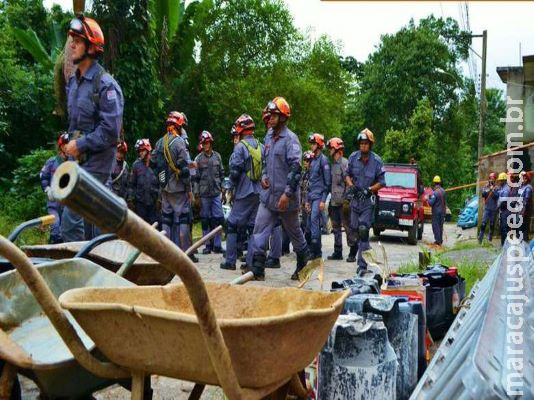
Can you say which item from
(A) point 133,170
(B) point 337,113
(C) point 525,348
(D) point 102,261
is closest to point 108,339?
(C) point 525,348

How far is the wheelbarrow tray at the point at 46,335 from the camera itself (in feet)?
8.20

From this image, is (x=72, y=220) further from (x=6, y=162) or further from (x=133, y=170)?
(x=6, y=162)

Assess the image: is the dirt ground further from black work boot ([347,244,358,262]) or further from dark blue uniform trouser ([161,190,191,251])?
dark blue uniform trouser ([161,190,191,251])

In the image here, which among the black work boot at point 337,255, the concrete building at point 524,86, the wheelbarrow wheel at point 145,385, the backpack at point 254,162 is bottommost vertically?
the black work boot at point 337,255

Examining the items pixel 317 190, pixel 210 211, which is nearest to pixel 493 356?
pixel 317 190

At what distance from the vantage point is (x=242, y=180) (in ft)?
30.9

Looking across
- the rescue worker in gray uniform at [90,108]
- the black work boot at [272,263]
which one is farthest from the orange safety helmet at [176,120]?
the rescue worker in gray uniform at [90,108]

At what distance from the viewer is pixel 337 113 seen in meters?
37.8

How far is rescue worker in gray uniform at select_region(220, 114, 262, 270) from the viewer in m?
9.34

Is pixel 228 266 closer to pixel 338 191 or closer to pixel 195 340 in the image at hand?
pixel 338 191

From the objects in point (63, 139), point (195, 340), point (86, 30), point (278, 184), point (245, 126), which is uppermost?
point (86, 30)

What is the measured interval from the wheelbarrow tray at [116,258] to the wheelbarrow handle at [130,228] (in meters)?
2.10

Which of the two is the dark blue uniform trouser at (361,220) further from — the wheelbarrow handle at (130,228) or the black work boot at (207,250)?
the wheelbarrow handle at (130,228)

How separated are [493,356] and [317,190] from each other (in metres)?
8.83
